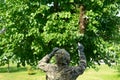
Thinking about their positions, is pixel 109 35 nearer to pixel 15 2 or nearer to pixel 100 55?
pixel 100 55

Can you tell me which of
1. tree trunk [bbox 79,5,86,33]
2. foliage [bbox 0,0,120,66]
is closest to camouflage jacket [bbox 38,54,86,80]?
foliage [bbox 0,0,120,66]

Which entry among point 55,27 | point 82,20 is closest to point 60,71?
point 55,27

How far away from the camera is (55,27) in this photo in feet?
75.9

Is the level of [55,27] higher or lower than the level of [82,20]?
lower

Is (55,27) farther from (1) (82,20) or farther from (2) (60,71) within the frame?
(2) (60,71)

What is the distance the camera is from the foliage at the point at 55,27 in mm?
22938

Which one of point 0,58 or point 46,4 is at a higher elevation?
point 46,4

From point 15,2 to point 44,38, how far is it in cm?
304

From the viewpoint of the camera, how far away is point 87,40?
23.9 metres

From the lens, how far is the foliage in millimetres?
22938

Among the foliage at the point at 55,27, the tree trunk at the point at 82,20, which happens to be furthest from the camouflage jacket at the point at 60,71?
the tree trunk at the point at 82,20

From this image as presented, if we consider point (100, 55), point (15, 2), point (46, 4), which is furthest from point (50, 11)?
point (100, 55)

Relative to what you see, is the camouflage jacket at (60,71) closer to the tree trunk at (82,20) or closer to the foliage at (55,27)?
the foliage at (55,27)

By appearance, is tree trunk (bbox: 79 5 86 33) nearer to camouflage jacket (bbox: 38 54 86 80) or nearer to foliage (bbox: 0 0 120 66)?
foliage (bbox: 0 0 120 66)
